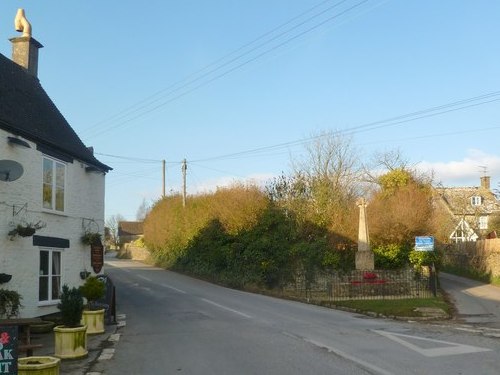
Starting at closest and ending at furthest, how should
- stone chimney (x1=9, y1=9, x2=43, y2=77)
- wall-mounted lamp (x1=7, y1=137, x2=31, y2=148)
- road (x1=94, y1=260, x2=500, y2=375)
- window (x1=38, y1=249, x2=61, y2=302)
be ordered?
road (x1=94, y1=260, x2=500, y2=375)
wall-mounted lamp (x1=7, y1=137, x2=31, y2=148)
window (x1=38, y1=249, x2=61, y2=302)
stone chimney (x1=9, y1=9, x2=43, y2=77)

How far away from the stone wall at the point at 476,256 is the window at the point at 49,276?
25.2m

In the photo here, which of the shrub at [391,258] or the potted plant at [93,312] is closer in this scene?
the potted plant at [93,312]

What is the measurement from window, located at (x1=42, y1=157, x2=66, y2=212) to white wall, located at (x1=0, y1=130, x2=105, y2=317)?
0.25 meters

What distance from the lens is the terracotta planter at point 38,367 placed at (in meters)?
7.36

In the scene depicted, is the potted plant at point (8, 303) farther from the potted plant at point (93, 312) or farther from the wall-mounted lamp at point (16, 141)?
the wall-mounted lamp at point (16, 141)

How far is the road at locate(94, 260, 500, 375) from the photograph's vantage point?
9500 mm

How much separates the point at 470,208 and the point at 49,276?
48345mm

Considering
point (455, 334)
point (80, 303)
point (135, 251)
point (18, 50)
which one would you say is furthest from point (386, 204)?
point (135, 251)

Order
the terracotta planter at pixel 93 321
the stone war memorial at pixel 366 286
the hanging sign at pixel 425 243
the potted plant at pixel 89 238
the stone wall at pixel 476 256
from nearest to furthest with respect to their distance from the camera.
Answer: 1. the terracotta planter at pixel 93 321
2. the potted plant at pixel 89 238
3. the hanging sign at pixel 425 243
4. the stone war memorial at pixel 366 286
5. the stone wall at pixel 476 256

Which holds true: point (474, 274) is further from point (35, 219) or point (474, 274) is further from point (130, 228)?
point (130, 228)

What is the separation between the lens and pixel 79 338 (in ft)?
35.4

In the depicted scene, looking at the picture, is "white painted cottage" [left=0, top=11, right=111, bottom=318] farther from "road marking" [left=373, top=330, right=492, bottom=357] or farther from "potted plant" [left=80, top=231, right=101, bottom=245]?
"road marking" [left=373, top=330, right=492, bottom=357]

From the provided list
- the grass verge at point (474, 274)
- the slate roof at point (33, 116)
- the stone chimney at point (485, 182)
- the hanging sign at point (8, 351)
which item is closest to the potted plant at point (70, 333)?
the hanging sign at point (8, 351)

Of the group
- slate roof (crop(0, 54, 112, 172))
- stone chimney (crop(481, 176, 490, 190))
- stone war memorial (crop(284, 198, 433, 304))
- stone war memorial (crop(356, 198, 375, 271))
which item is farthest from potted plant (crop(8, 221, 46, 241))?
stone chimney (crop(481, 176, 490, 190))
